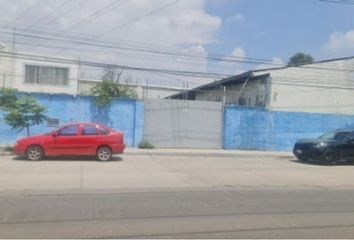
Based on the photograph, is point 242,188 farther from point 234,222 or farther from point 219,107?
point 219,107

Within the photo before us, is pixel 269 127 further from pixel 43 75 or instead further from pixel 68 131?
pixel 43 75

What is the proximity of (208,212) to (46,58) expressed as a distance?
111 feet

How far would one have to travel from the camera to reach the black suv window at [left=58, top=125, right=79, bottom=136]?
2059 centimetres

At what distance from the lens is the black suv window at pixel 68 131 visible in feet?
67.6

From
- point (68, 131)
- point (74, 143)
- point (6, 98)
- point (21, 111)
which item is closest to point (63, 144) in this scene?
point (74, 143)

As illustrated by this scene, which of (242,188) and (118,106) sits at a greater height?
(118,106)

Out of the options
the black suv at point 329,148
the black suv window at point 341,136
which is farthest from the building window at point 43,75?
the black suv window at point 341,136

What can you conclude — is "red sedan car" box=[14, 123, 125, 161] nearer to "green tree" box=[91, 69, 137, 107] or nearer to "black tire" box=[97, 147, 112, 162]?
"black tire" box=[97, 147, 112, 162]

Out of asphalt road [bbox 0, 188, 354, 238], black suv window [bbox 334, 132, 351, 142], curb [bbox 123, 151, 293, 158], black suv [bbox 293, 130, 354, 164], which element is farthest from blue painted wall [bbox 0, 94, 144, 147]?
asphalt road [bbox 0, 188, 354, 238]

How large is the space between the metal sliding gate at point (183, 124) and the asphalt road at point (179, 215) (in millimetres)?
15782

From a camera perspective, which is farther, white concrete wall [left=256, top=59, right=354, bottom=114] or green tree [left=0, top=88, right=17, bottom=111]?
white concrete wall [left=256, top=59, right=354, bottom=114]

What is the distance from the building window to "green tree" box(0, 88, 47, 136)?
58.9 ft

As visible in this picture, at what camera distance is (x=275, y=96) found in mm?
33531

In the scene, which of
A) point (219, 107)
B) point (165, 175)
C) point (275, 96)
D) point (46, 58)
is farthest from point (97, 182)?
point (46, 58)
